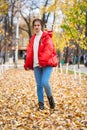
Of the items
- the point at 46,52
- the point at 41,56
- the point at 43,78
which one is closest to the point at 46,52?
the point at 46,52

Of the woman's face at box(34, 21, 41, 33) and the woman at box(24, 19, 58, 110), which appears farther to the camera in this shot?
the woman's face at box(34, 21, 41, 33)

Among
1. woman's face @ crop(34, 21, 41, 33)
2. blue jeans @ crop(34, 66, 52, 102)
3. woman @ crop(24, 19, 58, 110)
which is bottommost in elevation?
blue jeans @ crop(34, 66, 52, 102)

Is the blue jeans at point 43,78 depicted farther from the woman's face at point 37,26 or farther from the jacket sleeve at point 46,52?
the woman's face at point 37,26

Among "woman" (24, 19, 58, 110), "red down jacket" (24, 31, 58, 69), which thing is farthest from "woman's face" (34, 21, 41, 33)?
"red down jacket" (24, 31, 58, 69)

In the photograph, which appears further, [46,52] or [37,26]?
[37,26]

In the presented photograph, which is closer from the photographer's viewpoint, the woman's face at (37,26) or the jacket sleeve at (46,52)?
the jacket sleeve at (46,52)

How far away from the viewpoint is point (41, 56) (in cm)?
865

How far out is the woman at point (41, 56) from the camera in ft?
28.3

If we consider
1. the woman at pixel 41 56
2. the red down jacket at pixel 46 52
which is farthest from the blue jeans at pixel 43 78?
the red down jacket at pixel 46 52

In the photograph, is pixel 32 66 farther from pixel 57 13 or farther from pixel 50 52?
pixel 57 13

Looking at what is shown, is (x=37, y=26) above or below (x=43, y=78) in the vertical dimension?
above

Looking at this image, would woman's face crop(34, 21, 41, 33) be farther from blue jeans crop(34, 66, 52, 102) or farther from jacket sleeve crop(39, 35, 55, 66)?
blue jeans crop(34, 66, 52, 102)

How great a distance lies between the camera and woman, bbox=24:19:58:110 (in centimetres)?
863

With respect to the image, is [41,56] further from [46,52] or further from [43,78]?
[43,78]
